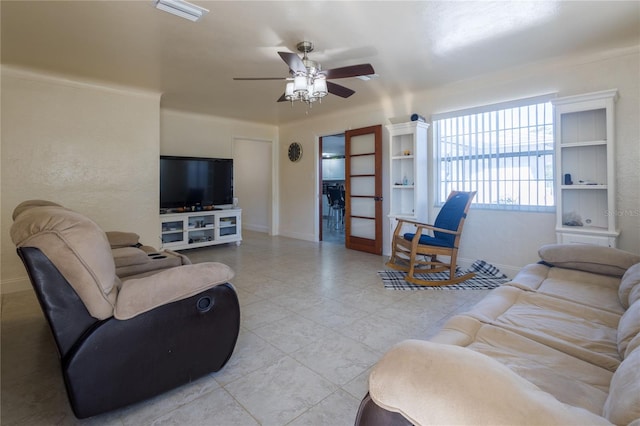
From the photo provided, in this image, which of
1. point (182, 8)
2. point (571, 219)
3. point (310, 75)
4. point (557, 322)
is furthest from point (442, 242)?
point (182, 8)

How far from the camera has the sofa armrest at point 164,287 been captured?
1.40 metres

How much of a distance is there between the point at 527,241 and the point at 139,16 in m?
4.43

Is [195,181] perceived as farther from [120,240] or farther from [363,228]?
[363,228]

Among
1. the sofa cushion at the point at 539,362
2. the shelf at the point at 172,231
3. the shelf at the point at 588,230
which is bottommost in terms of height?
the sofa cushion at the point at 539,362

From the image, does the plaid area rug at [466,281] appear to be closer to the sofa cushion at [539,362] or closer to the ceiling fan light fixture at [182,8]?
the sofa cushion at [539,362]

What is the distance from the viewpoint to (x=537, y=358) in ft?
3.95

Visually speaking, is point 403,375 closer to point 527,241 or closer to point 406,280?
point 406,280

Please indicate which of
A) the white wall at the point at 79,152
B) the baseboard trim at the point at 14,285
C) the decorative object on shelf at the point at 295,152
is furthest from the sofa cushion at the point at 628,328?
the decorative object on shelf at the point at 295,152

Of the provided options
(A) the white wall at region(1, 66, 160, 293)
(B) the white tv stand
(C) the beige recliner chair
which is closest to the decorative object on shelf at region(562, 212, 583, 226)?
(C) the beige recliner chair

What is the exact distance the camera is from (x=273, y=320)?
2533 mm

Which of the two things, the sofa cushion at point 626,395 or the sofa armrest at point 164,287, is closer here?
the sofa cushion at point 626,395

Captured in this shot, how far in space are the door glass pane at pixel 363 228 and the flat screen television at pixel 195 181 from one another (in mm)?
2316

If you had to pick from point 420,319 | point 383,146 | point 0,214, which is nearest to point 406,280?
point 420,319

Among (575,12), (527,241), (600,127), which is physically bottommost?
(527,241)
